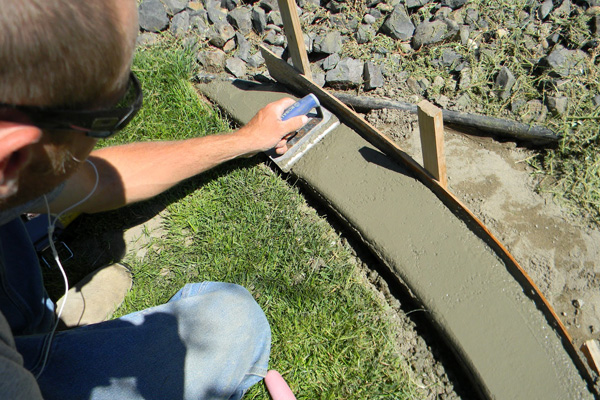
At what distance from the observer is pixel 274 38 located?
3791 mm

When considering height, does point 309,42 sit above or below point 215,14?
below

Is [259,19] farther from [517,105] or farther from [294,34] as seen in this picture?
[517,105]

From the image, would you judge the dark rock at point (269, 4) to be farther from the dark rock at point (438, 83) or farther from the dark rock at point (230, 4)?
the dark rock at point (438, 83)

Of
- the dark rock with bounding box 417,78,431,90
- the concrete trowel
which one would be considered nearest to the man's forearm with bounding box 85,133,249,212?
the concrete trowel

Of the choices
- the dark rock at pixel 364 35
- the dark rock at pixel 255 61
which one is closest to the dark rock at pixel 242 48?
the dark rock at pixel 255 61

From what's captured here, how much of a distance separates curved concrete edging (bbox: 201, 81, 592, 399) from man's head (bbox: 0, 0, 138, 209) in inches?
66.0

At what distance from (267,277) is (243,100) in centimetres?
135

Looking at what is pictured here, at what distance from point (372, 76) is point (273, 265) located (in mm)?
1511

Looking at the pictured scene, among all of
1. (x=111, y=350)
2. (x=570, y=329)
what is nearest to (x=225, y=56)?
(x=111, y=350)

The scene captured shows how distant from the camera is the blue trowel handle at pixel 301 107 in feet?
9.41

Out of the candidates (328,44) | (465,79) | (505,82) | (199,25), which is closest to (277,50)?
(328,44)

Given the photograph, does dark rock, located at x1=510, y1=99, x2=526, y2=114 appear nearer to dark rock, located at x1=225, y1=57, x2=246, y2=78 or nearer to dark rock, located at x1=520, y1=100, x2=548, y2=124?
dark rock, located at x1=520, y1=100, x2=548, y2=124

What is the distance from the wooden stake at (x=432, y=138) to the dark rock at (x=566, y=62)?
4.04ft

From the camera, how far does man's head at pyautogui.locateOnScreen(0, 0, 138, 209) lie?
1030 millimetres
